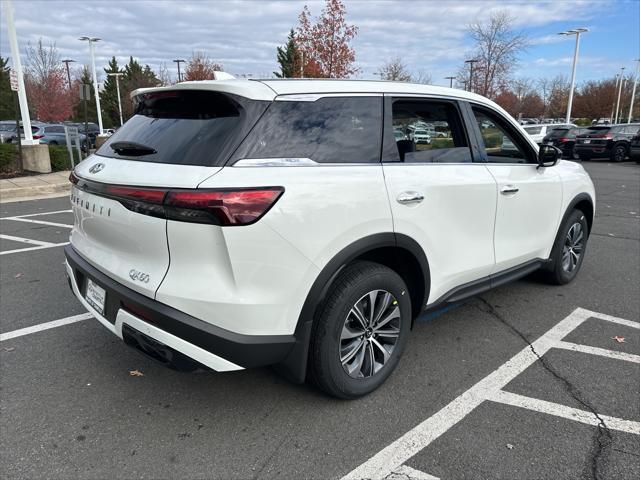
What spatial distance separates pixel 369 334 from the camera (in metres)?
2.83

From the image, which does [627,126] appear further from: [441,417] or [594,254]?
[441,417]

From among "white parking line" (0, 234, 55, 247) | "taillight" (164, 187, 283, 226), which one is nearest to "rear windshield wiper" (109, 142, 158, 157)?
"taillight" (164, 187, 283, 226)

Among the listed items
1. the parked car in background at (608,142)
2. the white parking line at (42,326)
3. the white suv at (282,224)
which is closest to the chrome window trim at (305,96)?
the white suv at (282,224)

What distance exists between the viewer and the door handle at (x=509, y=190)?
3.55 m

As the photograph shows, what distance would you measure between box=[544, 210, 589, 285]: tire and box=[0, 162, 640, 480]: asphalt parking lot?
59cm

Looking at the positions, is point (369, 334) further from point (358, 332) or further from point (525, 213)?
point (525, 213)

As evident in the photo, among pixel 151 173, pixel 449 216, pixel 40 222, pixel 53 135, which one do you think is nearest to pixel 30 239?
pixel 40 222

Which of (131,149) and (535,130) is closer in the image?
(131,149)

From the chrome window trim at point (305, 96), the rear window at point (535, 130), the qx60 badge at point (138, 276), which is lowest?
the qx60 badge at point (138, 276)

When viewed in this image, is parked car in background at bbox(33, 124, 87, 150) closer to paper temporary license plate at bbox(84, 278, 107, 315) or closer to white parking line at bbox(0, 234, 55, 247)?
white parking line at bbox(0, 234, 55, 247)

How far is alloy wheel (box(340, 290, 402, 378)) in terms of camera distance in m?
2.73

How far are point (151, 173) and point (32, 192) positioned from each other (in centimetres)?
1040

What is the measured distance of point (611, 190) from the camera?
1268 centimetres

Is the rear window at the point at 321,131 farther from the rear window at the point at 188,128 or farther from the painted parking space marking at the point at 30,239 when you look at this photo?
the painted parking space marking at the point at 30,239
